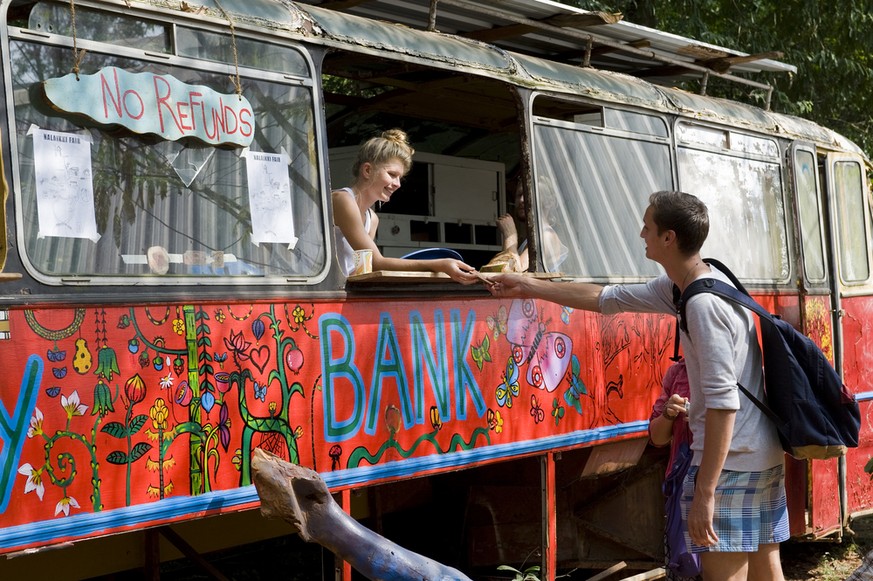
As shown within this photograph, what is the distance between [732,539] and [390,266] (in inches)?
74.1

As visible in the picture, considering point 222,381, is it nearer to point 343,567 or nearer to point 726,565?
point 343,567

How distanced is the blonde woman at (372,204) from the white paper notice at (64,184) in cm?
131

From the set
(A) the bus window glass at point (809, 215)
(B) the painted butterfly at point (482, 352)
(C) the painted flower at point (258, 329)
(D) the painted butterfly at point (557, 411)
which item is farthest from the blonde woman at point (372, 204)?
(A) the bus window glass at point (809, 215)

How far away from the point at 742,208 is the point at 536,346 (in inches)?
87.4

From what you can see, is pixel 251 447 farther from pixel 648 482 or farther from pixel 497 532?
pixel 648 482

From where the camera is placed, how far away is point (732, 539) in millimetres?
3740

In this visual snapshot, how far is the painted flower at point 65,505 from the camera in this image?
3490 mm

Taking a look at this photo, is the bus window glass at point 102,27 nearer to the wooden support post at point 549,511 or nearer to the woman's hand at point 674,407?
the woman's hand at point 674,407

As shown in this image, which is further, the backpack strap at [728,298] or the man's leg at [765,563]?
the man's leg at [765,563]

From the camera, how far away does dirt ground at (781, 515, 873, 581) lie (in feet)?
24.2

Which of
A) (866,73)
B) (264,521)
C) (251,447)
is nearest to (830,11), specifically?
(866,73)

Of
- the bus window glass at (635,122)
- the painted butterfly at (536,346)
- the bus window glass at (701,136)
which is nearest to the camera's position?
the painted butterfly at (536,346)

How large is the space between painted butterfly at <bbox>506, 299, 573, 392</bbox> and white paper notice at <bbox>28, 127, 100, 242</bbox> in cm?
226

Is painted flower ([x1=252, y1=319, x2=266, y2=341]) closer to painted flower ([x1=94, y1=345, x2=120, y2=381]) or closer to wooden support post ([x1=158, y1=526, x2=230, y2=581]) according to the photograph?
painted flower ([x1=94, y1=345, x2=120, y2=381])
